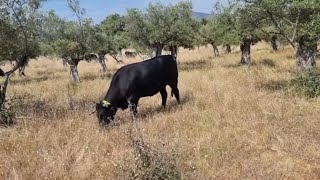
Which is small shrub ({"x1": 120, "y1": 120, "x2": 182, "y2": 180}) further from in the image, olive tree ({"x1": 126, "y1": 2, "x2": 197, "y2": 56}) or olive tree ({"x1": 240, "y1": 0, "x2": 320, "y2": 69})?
olive tree ({"x1": 126, "y1": 2, "x2": 197, "y2": 56})

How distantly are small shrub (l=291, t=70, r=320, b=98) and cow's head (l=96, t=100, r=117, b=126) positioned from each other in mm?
5976

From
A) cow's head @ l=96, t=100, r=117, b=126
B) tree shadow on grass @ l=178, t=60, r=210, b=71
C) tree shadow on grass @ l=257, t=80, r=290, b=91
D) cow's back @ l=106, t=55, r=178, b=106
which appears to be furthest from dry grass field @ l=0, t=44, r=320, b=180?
tree shadow on grass @ l=178, t=60, r=210, b=71

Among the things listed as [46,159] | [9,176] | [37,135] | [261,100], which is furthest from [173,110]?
[9,176]

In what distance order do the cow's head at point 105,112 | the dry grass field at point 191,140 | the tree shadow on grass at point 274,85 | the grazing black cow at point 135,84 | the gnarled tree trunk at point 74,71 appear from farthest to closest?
the gnarled tree trunk at point 74,71 < the tree shadow on grass at point 274,85 < the grazing black cow at point 135,84 < the cow's head at point 105,112 < the dry grass field at point 191,140

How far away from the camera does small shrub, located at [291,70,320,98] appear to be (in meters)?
12.1

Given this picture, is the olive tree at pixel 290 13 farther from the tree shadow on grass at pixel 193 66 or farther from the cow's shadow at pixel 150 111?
the tree shadow on grass at pixel 193 66

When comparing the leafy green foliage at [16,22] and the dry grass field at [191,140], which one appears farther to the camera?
the leafy green foliage at [16,22]

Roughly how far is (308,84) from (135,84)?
18.1ft

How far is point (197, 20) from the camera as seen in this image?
111ft

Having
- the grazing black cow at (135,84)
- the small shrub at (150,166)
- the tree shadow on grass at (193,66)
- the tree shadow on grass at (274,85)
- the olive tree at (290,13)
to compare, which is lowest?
the tree shadow on grass at (193,66)

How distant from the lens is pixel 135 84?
38.4ft

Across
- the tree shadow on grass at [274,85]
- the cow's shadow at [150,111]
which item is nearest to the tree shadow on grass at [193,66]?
the tree shadow on grass at [274,85]

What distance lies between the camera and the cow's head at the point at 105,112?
1018cm

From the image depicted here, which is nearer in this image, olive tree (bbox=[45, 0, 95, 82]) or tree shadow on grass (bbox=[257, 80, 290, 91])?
tree shadow on grass (bbox=[257, 80, 290, 91])
